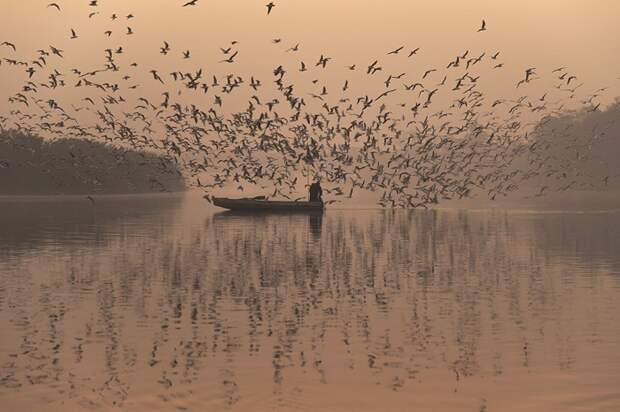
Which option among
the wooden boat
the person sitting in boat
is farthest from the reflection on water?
the person sitting in boat

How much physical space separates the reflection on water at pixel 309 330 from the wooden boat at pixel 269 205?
54.9m

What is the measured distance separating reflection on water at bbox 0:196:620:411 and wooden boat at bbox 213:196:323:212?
54.9 m

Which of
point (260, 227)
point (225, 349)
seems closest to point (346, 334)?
point (225, 349)

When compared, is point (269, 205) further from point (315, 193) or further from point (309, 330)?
point (309, 330)

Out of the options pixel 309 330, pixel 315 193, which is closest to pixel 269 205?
pixel 315 193

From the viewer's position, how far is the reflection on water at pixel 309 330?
62.7 ft

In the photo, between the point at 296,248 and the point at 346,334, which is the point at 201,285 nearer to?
the point at 346,334

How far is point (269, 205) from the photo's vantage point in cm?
11544

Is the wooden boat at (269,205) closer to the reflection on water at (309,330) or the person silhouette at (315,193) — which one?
the person silhouette at (315,193)

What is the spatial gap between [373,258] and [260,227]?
112 ft

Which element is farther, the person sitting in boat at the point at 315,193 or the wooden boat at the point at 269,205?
the person sitting in boat at the point at 315,193

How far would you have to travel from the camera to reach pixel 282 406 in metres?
18.1

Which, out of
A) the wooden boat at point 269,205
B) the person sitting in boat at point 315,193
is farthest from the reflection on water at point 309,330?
the person sitting in boat at point 315,193

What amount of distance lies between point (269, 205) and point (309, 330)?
88.8 meters
